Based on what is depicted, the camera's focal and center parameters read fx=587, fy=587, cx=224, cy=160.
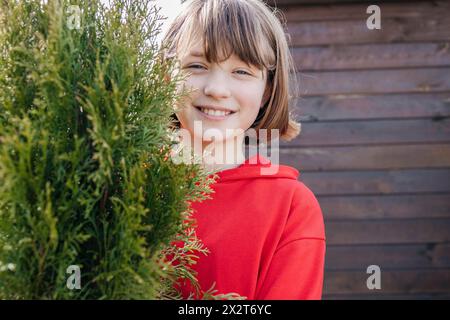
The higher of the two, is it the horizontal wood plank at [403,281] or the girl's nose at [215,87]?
the girl's nose at [215,87]

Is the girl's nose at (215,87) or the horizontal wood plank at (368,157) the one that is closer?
the girl's nose at (215,87)

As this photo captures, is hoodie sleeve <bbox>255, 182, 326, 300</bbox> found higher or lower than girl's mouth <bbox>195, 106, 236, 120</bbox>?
lower

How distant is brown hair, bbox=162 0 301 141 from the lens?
2.20 m

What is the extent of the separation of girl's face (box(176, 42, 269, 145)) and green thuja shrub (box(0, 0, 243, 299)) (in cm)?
61

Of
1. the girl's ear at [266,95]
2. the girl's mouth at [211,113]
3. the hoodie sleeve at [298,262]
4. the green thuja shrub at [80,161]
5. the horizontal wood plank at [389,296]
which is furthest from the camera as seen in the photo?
the horizontal wood plank at [389,296]

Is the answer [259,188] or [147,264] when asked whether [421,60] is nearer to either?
[259,188]

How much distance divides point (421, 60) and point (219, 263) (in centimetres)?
Answer: 333

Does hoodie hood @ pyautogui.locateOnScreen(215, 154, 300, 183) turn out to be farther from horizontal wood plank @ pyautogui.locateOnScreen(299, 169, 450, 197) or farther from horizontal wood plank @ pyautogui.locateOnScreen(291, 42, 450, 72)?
horizontal wood plank @ pyautogui.locateOnScreen(291, 42, 450, 72)

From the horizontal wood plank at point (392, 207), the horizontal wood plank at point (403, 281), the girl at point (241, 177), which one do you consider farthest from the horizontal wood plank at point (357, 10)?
the girl at point (241, 177)

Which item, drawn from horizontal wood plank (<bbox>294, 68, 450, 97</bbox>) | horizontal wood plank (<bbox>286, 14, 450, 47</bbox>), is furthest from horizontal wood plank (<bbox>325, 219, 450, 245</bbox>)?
horizontal wood plank (<bbox>286, 14, 450, 47</bbox>)

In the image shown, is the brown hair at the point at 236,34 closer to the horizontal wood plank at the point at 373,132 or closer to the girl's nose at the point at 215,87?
the girl's nose at the point at 215,87

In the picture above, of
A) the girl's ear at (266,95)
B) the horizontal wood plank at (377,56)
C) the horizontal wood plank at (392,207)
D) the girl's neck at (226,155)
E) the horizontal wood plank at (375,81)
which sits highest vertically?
the horizontal wood plank at (377,56)

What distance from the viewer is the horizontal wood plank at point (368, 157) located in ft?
15.6
